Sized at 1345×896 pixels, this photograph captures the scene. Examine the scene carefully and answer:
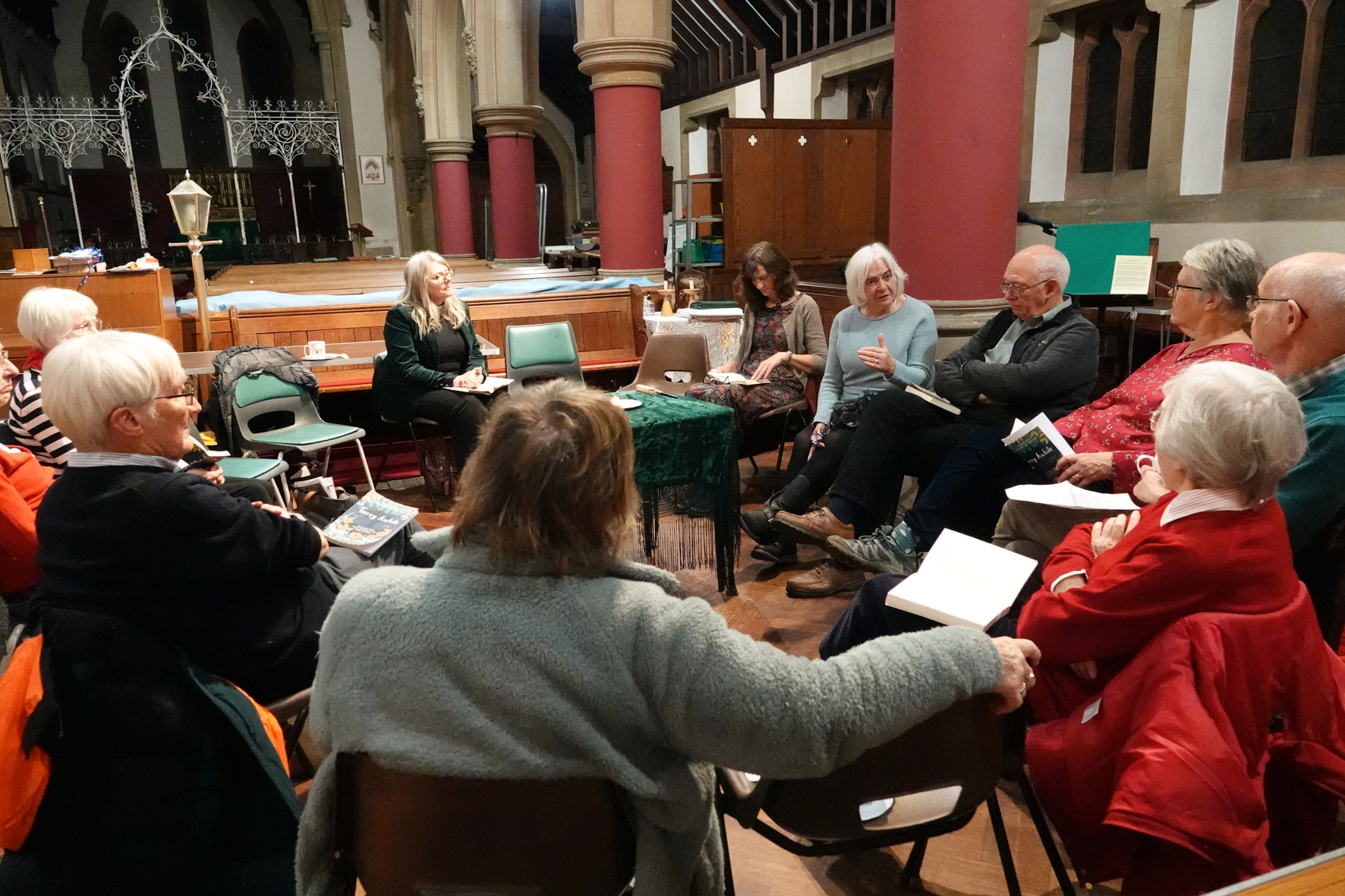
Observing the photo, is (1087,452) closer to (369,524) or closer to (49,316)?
(369,524)

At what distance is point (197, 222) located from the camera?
5.60 metres

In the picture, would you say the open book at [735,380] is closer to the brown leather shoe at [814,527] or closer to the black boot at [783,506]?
the black boot at [783,506]

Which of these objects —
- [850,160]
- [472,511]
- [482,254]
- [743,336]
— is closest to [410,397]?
[743,336]

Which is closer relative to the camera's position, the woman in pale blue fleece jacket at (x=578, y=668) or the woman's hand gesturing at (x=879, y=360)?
the woman in pale blue fleece jacket at (x=578, y=668)

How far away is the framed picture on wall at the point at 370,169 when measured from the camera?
16.4 metres

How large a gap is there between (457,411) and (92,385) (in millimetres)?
2755

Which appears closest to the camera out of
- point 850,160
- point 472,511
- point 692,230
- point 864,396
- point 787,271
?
point 472,511

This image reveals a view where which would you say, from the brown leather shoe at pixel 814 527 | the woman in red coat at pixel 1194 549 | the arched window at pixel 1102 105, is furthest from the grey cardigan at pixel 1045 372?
the arched window at pixel 1102 105

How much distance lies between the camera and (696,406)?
3.55 metres

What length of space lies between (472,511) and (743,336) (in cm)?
363

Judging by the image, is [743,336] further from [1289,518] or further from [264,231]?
[264,231]

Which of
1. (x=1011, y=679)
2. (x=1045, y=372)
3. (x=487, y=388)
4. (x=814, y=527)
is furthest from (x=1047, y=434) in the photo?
(x=487, y=388)

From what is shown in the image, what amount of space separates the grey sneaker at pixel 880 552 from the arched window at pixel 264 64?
18.4 meters

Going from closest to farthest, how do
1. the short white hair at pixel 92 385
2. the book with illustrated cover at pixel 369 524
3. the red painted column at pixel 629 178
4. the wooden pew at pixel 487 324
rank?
the short white hair at pixel 92 385
the book with illustrated cover at pixel 369 524
the wooden pew at pixel 487 324
the red painted column at pixel 629 178
